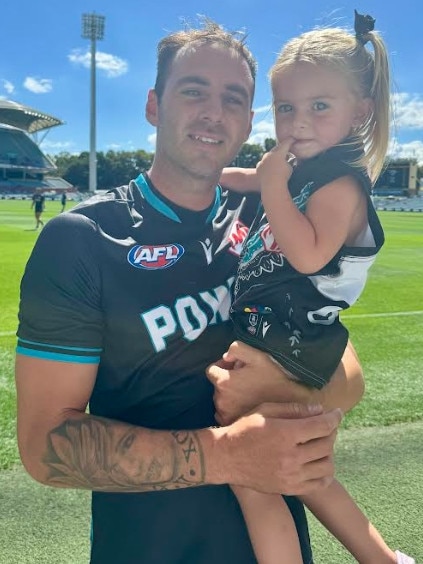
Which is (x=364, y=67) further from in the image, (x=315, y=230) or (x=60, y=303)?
(x=60, y=303)

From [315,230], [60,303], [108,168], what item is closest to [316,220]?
[315,230]

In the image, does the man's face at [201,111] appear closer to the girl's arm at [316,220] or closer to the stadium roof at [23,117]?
the girl's arm at [316,220]

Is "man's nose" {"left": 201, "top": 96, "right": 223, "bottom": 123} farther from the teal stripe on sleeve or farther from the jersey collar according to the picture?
the teal stripe on sleeve

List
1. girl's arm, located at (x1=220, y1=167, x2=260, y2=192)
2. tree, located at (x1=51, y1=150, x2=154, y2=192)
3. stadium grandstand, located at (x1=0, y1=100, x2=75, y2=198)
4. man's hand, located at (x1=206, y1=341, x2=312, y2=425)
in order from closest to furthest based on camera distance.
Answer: man's hand, located at (x1=206, y1=341, x2=312, y2=425) < girl's arm, located at (x1=220, y1=167, x2=260, y2=192) < stadium grandstand, located at (x1=0, y1=100, x2=75, y2=198) < tree, located at (x1=51, y1=150, x2=154, y2=192)

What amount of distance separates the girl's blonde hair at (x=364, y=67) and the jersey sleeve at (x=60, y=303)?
111cm

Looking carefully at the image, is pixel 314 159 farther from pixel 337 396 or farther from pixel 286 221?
pixel 337 396

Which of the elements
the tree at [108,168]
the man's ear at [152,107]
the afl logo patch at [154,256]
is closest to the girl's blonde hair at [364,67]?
the man's ear at [152,107]

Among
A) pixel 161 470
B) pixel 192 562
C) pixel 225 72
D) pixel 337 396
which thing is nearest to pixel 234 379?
pixel 161 470

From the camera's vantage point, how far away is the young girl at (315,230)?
1.85 m

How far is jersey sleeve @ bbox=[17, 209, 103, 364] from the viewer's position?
1.58 m

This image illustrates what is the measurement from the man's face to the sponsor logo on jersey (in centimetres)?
21

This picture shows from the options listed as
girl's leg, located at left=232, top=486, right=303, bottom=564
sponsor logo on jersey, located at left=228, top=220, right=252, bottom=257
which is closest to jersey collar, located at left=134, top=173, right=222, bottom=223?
sponsor logo on jersey, located at left=228, top=220, right=252, bottom=257

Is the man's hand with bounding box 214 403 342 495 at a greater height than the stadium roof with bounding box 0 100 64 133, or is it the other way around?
the stadium roof with bounding box 0 100 64 133

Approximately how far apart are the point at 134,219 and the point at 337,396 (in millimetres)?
948
